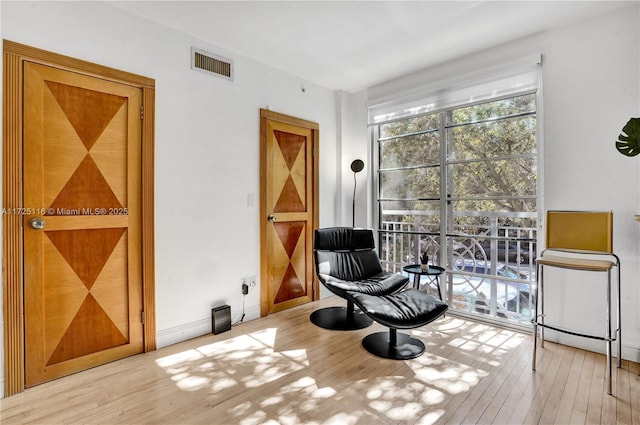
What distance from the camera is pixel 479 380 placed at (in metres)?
2.13

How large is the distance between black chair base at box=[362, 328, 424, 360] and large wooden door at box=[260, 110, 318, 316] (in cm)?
120

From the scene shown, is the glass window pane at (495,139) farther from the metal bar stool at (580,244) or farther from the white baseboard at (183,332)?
the white baseboard at (183,332)

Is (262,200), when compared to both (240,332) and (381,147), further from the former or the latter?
(381,147)

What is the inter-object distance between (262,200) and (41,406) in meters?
2.20

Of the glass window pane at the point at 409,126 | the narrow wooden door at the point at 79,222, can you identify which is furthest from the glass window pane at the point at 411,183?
the narrow wooden door at the point at 79,222

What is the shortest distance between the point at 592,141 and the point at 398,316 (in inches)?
80.7

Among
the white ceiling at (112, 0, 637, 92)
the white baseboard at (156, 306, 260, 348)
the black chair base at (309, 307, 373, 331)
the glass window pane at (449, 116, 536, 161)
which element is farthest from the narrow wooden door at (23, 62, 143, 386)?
the glass window pane at (449, 116, 536, 161)

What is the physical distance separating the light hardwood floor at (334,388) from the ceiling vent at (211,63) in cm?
240

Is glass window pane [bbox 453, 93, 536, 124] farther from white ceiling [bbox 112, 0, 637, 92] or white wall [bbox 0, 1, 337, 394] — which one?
white wall [bbox 0, 1, 337, 394]

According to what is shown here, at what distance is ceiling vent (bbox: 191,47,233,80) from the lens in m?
2.84

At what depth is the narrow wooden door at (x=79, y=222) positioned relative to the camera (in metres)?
2.08

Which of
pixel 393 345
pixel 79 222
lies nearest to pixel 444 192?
pixel 393 345

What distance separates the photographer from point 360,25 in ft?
8.83

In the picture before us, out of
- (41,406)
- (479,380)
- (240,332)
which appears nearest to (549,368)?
(479,380)
